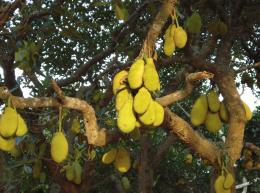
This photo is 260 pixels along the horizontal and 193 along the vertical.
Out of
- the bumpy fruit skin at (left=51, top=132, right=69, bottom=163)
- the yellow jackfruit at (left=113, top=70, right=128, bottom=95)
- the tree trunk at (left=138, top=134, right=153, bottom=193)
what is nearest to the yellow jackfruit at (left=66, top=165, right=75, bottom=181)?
the tree trunk at (left=138, top=134, right=153, bottom=193)

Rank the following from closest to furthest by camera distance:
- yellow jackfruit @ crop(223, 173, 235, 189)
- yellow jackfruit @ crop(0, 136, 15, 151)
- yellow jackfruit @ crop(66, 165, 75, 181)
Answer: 1. yellow jackfruit @ crop(0, 136, 15, 151)
2. yellow jackfruit @ crop(223, 173, 235, 189)
3. yellow jackfruit @ crop(66, 165, 75, 181)

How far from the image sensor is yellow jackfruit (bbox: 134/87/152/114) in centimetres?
179

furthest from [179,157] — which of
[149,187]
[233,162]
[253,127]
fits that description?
[233,162]

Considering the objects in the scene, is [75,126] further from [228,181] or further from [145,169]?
[228,181]

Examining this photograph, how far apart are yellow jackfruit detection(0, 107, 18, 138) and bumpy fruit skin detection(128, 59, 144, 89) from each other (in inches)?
21.7

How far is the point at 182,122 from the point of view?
2.38m

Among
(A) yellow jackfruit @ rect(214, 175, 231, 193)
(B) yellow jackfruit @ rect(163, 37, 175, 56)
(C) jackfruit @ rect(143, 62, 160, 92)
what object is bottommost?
(A) yellow jackfruit @ rect(214, 175, 231, 193)

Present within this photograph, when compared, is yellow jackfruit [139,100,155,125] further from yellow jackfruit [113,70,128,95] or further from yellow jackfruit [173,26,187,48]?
yellow jackfruit [173,26,187,48]

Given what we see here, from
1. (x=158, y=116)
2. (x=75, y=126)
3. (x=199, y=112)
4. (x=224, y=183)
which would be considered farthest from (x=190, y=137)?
(x=75, y=126)

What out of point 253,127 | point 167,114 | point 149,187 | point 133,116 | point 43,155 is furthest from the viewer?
point 253,127

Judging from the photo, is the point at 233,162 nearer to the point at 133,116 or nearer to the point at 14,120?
the point at 133,116

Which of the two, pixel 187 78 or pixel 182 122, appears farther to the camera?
pixel 182 122

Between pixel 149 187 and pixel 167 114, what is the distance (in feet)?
6.07

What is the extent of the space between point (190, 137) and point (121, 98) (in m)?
0.71
